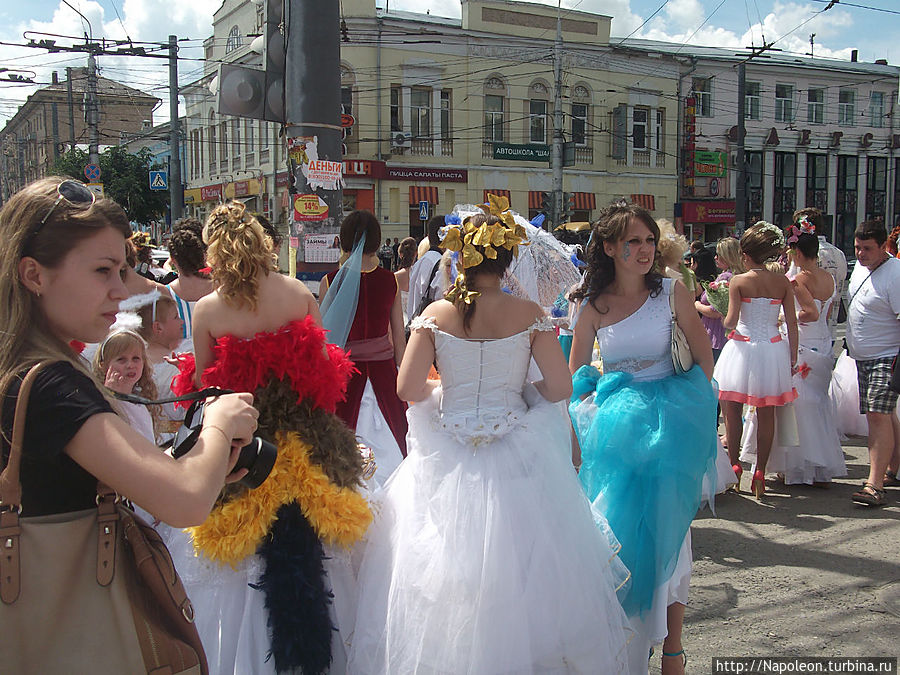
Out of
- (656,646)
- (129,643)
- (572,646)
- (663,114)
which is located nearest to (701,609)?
(656,646)

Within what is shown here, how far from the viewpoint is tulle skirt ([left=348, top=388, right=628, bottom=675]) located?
2734 mm

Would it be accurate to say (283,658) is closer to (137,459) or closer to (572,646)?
(572,646)

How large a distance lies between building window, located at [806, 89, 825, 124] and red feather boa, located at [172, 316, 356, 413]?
40.4 m

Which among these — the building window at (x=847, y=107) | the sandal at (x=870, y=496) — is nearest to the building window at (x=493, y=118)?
the building window at (x=847, y=107)

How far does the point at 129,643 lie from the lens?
1513mm

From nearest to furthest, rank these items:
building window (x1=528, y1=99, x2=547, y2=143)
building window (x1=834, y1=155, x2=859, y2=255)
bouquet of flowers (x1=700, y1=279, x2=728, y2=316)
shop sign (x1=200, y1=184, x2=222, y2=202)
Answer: bouquet of flowers (x1=700, y1=279, x2=728, y2=316)
building window (x1=528, y1=99, x2=547, y2=143)
shop sign (x1=200, y1=184, x2=222, y2=202)
building window (x1=834, y1=155, x2=859, y2=255)

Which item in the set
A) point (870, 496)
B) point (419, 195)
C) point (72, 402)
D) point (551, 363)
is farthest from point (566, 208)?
point (72, 402)

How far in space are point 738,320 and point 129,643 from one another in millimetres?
5625

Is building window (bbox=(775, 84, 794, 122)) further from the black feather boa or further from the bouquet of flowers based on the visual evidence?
the black feather boa

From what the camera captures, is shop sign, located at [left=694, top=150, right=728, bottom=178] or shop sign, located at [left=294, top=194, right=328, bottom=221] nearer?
shop sign, located at [left=294, top=194, right=328, bottom=221]

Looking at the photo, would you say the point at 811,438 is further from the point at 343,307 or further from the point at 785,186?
the point at 785,186

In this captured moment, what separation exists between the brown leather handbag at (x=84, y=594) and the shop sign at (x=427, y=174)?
2771cm

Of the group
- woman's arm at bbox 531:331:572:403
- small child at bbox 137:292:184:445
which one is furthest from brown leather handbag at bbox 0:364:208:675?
small child at bbox 137:292:184:445

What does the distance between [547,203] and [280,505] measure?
1090 inches
